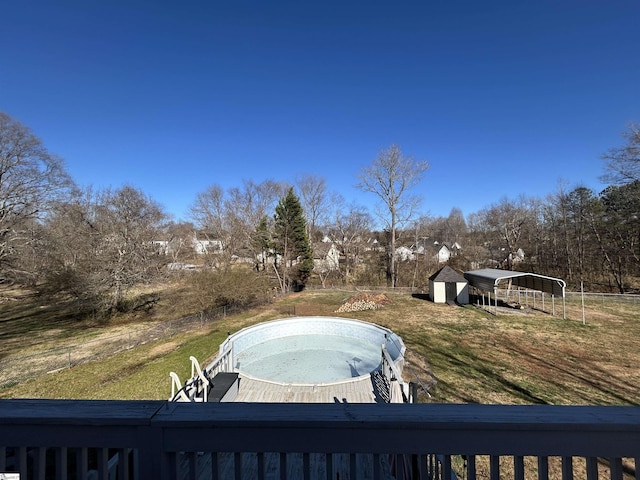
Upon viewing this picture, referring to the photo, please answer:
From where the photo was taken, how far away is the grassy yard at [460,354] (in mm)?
6512

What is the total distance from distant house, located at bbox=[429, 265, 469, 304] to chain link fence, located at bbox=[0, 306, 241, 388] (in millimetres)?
12377

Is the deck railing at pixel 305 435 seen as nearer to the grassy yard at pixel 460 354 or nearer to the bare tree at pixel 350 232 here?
the grassy yard at pixel 460 354

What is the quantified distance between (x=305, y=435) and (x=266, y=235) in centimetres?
2139

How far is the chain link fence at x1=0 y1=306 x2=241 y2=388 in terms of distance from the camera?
8.22m

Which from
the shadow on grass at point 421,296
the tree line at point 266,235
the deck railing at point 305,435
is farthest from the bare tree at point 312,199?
the deck railing at point 305,435

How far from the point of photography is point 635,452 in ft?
3.04

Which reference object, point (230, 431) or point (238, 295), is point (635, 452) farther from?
point (238, 295)

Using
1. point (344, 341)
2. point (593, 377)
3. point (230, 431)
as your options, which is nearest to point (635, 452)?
point (230, 431)

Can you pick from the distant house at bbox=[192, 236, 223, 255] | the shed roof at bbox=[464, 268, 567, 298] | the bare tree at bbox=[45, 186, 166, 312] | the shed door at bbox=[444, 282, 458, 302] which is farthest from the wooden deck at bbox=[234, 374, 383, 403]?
the distant house at bbox=[192, 236, 223, 255]

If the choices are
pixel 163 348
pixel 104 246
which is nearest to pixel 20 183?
pixel 104 246

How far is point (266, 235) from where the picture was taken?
72.0ft

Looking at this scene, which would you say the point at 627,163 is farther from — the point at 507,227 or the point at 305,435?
the point at 305,435

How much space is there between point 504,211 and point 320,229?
56.3ft

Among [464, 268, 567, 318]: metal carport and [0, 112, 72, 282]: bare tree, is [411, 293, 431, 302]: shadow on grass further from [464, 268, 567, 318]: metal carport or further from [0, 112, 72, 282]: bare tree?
[0, 112, 72, 282]: bare tree
